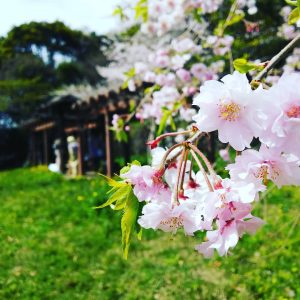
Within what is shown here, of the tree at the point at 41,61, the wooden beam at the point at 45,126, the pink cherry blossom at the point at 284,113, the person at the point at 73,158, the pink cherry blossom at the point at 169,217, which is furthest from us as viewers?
the tree at the point at 41,61

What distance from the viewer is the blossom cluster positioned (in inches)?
31.4

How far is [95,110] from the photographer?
10398mm

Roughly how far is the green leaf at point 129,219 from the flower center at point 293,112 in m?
0.36

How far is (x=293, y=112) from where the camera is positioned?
0.79 metres

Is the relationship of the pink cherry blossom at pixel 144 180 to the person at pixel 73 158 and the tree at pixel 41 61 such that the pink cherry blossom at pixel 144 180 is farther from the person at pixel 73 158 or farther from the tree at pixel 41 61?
the tree at pixel 41 61

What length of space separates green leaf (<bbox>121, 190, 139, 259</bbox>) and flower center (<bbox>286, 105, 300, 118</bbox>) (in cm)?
36

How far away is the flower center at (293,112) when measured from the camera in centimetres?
79

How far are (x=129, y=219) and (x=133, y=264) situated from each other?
299 centimetres

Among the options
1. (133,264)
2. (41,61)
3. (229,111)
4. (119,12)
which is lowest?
(133,264)

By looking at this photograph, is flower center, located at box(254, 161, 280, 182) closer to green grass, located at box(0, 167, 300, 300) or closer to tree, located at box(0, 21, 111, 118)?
green grass, located at box(0, 167, 300, 300)

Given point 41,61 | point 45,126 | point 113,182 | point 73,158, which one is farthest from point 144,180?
point 41,61

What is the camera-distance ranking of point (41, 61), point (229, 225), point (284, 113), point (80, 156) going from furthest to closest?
point (41, 61) < point (80, 156) < point (229, 225) < point (284, 113)

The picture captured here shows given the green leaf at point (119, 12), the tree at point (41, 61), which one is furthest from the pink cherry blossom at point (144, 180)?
the tree at point (41, 61)

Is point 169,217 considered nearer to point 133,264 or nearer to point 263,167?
point 263,167
